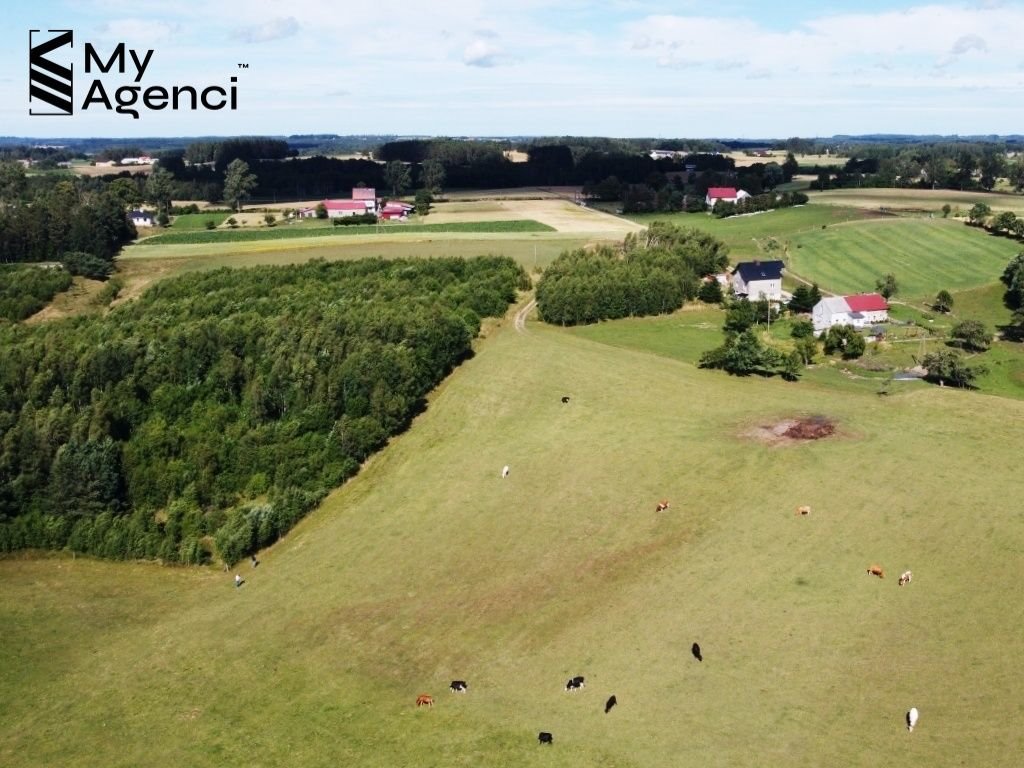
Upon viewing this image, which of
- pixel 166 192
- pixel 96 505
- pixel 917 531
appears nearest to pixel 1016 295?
pixel 917 531

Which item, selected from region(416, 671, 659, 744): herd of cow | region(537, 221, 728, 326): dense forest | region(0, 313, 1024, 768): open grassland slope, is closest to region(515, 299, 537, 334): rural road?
region(537, 221, 728, 326): dense forest

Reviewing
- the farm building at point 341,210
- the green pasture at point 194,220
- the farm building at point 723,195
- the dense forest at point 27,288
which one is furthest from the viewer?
the farm building at point 723,195

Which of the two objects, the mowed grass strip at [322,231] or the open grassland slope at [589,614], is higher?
the mowed grass strip at [322,231]

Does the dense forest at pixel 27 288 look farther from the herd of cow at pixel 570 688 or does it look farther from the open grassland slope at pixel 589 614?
the herd of cow at pixel 570 688

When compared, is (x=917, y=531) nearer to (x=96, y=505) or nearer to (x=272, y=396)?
(x=272, y=396)

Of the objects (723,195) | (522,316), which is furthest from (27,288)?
(723,195)

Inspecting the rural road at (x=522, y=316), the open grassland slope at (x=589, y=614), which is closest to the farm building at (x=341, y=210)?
the rural road at (x=522, y=316)

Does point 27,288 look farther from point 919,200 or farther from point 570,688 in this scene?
point 919,200
